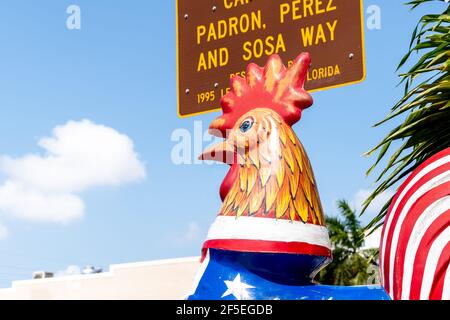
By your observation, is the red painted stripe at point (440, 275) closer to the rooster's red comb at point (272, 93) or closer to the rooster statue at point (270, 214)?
the rooster statue at point (270, 214)

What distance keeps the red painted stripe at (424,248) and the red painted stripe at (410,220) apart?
0.11 ft

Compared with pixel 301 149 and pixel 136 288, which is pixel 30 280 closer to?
pixel 136 288

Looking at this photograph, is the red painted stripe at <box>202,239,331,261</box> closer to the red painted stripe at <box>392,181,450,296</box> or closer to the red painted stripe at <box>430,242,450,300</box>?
the red painted stripe at <box>392,181,450,296</box>

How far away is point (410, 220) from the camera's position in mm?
2920

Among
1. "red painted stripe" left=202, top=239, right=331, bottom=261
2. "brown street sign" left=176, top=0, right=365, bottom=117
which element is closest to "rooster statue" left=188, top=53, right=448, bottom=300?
"red painted stripe" left=202, top=239, right=331, bottom=261

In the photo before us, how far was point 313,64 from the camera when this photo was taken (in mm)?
4414

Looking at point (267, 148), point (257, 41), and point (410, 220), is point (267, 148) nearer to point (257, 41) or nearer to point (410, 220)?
point (410, 220)

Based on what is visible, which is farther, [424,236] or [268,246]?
[268,246]

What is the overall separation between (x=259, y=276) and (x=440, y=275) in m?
0.93

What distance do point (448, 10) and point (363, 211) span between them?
6.88 ft

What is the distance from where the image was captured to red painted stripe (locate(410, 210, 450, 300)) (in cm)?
286

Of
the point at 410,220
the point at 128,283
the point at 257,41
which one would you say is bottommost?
the point at 410,220

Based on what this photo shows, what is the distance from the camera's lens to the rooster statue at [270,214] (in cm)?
340

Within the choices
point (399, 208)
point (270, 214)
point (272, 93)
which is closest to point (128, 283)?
point (272, 93)
